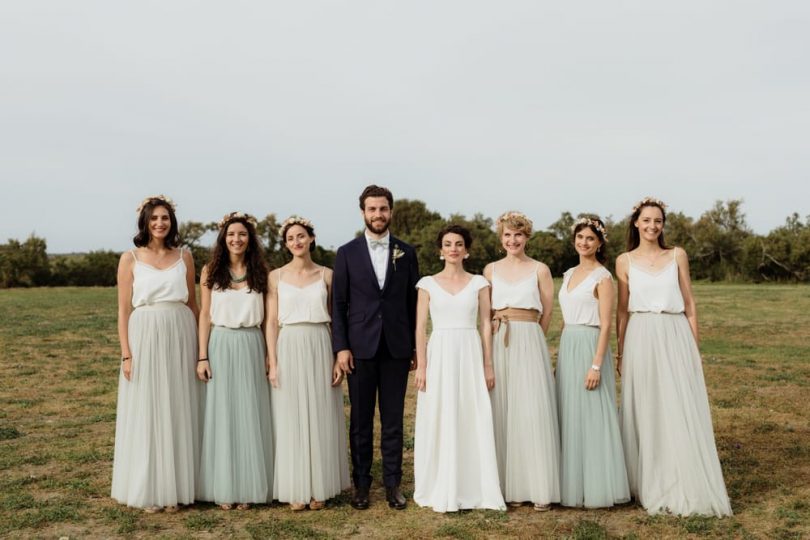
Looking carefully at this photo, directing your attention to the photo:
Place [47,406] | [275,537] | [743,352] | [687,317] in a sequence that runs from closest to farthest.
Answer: [275,537], [687,317], [47,406], [743,352]

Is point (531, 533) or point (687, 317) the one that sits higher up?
point (687, 317)

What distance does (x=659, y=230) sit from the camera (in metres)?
6.39

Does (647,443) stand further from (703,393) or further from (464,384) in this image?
(464,384)

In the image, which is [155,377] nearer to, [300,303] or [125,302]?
[125,302]

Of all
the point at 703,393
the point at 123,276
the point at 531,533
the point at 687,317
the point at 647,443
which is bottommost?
the point at 531,533

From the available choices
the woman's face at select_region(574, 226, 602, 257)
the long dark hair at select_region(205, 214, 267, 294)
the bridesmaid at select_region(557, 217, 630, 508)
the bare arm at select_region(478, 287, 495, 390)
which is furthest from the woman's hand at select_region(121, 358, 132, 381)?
the woman's face at select_region(574, 226, 602, 257)

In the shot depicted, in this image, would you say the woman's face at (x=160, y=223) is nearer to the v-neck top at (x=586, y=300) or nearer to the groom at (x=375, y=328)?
the groom at (x=375, y=328)

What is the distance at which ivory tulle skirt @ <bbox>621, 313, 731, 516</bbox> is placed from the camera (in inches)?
236

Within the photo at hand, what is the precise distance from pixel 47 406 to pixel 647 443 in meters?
9.22

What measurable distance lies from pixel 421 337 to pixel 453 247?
2.88ft

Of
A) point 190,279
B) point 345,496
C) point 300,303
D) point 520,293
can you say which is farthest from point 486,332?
point 190,279

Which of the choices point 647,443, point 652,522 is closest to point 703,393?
point 647,443

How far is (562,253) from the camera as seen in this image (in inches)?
2183

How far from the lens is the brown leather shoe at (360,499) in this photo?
6.33 meters
